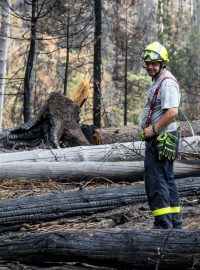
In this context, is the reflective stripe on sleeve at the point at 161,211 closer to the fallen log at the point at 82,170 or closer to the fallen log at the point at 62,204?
the fallen log at the point at 62,204

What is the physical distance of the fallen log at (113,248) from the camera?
14.0ft

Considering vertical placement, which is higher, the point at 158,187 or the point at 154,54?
the point at 154,54

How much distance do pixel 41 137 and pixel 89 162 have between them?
8.90 feet

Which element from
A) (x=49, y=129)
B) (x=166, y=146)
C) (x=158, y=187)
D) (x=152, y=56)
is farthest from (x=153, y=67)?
(x=49, y=129)

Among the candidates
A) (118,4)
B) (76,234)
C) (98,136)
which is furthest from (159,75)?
(118,4)

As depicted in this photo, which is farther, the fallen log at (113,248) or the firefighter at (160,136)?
the firefighter at (160,136)

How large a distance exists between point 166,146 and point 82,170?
3.50m

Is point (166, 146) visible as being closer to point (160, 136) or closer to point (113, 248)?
point (160, 136)

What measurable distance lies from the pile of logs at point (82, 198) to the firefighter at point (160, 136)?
91 cm

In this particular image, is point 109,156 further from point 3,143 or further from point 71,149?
point 3,143

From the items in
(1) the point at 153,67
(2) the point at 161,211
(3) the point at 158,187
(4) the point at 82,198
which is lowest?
(4) the point at 82,198

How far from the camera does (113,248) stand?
455 cm

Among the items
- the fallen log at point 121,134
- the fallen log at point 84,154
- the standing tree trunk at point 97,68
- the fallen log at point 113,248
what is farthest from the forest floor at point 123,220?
the standing tree trunk at point 97,68

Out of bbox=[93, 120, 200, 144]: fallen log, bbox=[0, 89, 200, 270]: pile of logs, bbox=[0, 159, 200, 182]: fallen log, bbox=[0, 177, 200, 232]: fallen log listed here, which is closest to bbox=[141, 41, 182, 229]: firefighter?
bbox=[0, 89, 200, 270]: pile of logs
